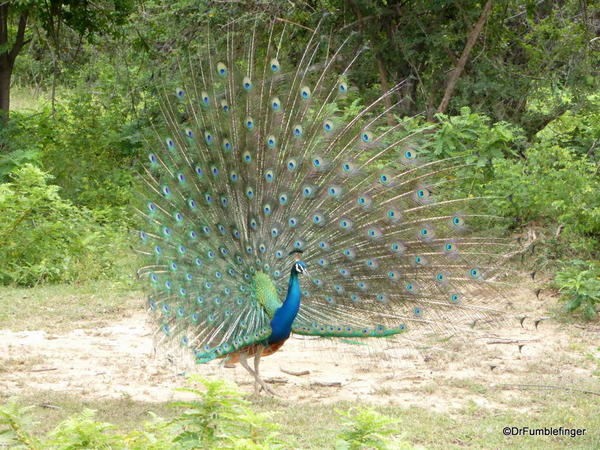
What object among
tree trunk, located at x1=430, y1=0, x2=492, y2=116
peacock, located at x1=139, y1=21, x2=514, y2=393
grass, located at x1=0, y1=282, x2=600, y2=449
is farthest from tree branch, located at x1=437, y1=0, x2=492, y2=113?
peacock, located at x1=139, y1=21, x2=514, y2=393

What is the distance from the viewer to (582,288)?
8164 mm

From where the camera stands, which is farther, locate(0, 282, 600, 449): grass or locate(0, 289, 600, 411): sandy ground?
locate(0, 289, 600, 411): sandy ground

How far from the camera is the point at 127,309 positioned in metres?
8.98

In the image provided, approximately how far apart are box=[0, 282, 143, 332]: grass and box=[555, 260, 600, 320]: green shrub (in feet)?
13.7

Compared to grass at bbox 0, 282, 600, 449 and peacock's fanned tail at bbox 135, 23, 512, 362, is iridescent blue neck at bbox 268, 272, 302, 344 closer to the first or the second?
peacock's fanned tail at bbox 135, 23, 512, 362

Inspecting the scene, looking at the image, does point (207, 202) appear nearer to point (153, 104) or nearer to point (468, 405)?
point (468, 405)

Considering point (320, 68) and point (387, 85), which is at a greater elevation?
point (387, 85)

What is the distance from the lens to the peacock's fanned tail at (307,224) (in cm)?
613

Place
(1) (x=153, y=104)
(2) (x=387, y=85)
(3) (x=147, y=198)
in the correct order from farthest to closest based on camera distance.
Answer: (1) (x=153, y=104) → (2) (x=387, y=85) → (3) (x=147, y=198)

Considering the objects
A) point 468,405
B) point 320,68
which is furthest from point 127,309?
point 468,405

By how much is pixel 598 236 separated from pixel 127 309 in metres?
4.88

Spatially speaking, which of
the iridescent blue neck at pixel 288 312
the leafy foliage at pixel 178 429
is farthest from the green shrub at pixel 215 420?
the iridescent blue neck at pixel 288 312

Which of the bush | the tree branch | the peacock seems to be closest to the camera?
the peacock

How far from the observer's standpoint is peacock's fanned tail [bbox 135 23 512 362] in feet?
20.1
